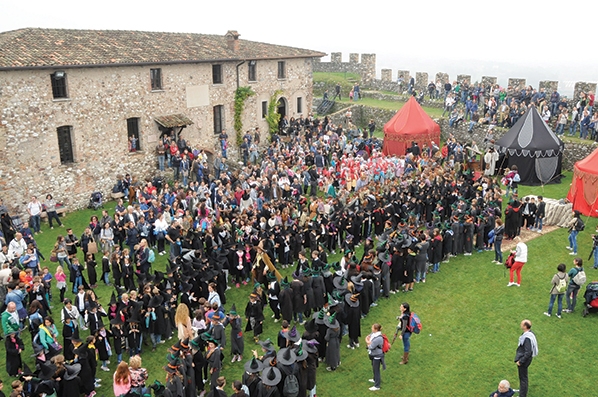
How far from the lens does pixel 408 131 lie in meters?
29.1

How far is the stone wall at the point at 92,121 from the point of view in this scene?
69.2 ft

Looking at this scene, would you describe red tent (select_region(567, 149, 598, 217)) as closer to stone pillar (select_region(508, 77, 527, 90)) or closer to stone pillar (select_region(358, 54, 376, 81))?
stone pillar (select_region(508, 77, 527, 90))

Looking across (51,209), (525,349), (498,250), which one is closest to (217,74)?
(51,209)

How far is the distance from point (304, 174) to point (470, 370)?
13.6 metres

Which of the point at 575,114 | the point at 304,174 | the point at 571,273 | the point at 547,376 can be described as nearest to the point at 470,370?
the point at 547,376

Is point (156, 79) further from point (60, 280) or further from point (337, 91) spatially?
point (337, 91)

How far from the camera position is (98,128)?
940 inches

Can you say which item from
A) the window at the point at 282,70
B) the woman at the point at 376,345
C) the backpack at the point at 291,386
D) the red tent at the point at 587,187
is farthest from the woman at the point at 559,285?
the window at the point at 282,70

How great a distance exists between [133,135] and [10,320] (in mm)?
14996

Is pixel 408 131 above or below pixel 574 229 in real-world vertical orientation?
above

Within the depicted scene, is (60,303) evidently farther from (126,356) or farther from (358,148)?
(358,148)

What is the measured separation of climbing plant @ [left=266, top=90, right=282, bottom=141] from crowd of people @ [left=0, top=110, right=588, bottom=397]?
23.9 feet

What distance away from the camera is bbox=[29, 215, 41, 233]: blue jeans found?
789 inches

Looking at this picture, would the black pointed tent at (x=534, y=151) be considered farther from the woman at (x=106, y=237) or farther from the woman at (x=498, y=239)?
the woman at (x=106, y=237)
